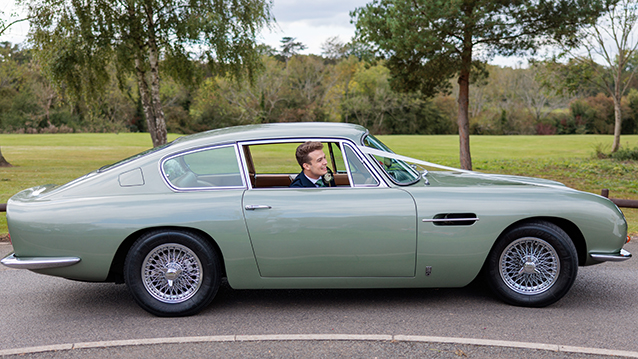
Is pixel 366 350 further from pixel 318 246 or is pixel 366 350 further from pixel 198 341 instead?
pixel 198 341

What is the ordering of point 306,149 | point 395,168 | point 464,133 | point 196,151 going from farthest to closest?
point 464,133
point 395,168
point 306,149
point 196,151

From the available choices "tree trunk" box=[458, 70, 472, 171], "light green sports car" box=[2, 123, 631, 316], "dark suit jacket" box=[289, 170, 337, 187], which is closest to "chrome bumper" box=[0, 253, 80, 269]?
"light green sports car" box=[2, 123, 631, 316]

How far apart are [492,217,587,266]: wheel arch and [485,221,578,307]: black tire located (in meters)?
0.04

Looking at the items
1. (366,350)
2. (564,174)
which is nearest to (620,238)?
(366,350)

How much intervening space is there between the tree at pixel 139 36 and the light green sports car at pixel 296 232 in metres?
12.4

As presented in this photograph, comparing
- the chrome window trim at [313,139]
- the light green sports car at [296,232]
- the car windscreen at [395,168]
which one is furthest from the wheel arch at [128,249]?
the car windscreen at [395,168]

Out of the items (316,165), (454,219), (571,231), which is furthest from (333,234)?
(571,231)

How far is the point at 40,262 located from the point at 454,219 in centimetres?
336

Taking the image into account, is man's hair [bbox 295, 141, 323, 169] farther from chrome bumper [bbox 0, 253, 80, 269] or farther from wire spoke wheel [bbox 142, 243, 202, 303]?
chrome bumper [bbox 0, 253, 80, 269]

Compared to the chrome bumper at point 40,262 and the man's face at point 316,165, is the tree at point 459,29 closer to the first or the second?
the man's face at point 316,165

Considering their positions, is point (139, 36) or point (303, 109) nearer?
point (139, 36)

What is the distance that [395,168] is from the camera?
466 cm

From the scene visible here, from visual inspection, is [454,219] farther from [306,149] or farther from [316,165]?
[306,149]

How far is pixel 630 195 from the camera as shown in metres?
14.0
